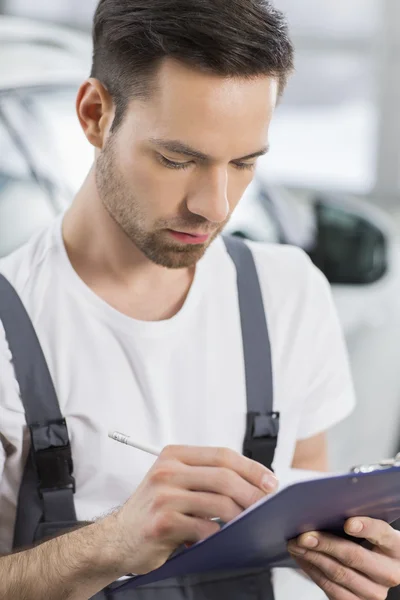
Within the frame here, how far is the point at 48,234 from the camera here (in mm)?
1274

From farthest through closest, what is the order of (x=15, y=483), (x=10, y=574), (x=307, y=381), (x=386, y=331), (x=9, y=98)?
(x=386, y=331)
(x=9, y=98)
(x=307, y=381)
(x=15, y=483)
(x=10, y=574)

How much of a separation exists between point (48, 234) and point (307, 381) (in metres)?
0.44

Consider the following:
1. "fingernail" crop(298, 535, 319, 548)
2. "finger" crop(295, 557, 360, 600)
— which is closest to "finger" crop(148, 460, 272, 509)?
"fingernail" crop(298, 535, 319, 548)

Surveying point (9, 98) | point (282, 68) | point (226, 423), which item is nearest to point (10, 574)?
point (226, 423)

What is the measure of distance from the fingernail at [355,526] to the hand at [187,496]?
10cm

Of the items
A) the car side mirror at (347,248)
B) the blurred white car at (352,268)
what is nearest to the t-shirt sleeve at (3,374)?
the blurred white car at (352,268)

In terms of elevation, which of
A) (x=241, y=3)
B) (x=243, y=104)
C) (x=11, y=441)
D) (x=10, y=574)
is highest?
(x=241, y=3)

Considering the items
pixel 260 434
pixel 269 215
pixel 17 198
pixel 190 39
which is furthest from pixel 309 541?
pixel 269 215

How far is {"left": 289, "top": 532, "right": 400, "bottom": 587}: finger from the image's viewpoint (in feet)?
3.27

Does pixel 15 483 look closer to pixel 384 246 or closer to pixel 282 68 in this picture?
pixel 282 68

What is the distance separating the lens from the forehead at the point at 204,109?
1.09m

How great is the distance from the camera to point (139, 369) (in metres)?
1.24

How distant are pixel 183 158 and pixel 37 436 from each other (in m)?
0.39

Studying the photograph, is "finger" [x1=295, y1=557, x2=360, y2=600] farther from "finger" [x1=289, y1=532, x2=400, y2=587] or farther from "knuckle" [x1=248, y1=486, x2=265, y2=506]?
"knuckle" [x1=248, y1=486, x2=265, y2=506]
